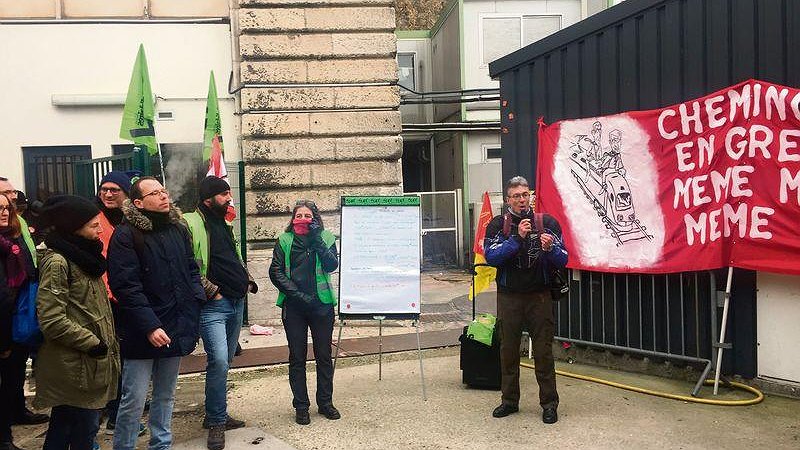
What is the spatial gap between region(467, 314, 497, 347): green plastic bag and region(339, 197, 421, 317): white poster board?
21.8 inches

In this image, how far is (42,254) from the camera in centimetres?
414

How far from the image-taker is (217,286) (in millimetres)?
5273

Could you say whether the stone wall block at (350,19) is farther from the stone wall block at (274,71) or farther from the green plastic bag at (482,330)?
the green plastic bag at (482,330)

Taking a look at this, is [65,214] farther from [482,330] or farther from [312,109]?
[312,109]

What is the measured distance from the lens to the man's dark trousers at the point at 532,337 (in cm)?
568

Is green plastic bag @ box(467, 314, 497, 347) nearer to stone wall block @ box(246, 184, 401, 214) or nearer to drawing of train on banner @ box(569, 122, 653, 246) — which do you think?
drawing of train on banner @ box(569, 122, 653, 246)

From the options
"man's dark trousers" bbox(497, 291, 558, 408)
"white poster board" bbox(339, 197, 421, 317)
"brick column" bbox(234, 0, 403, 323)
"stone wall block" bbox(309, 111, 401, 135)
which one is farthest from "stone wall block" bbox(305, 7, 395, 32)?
"man's dark trousers" bbox(497, 291, 558, 408)

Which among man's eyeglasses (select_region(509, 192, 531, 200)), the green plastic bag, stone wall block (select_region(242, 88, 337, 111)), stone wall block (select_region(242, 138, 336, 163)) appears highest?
stone wall block (select_region(242, 88, 337, 111))

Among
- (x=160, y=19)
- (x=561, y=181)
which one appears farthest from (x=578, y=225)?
(x=160, y=19)

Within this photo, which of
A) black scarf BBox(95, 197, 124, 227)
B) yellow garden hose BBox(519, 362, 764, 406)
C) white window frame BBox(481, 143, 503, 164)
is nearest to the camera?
black scarf BBox(95, 197, 124, 227)

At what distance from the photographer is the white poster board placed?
6.63 metres

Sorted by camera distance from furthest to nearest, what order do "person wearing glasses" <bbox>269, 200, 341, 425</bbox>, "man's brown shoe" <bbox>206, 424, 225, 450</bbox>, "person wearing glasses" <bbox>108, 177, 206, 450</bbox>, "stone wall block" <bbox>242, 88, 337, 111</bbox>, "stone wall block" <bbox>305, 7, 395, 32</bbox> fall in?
"stone wall block" <bbox>305, 7, 395, 32</bbox>
"stone wall block" <bbox>242, 88, 337, 111</bbox>
"person wearing glasses" <bbox>269, 200, 341, 425</bbox>
"man's brown shoe" <bbox>206, 424, 225, 450</bbox>
"person wearing glasses" <bbox>108, 177, 206, 450</bbox>

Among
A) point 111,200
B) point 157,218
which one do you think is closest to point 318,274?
point 157,218

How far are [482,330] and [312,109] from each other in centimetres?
484
